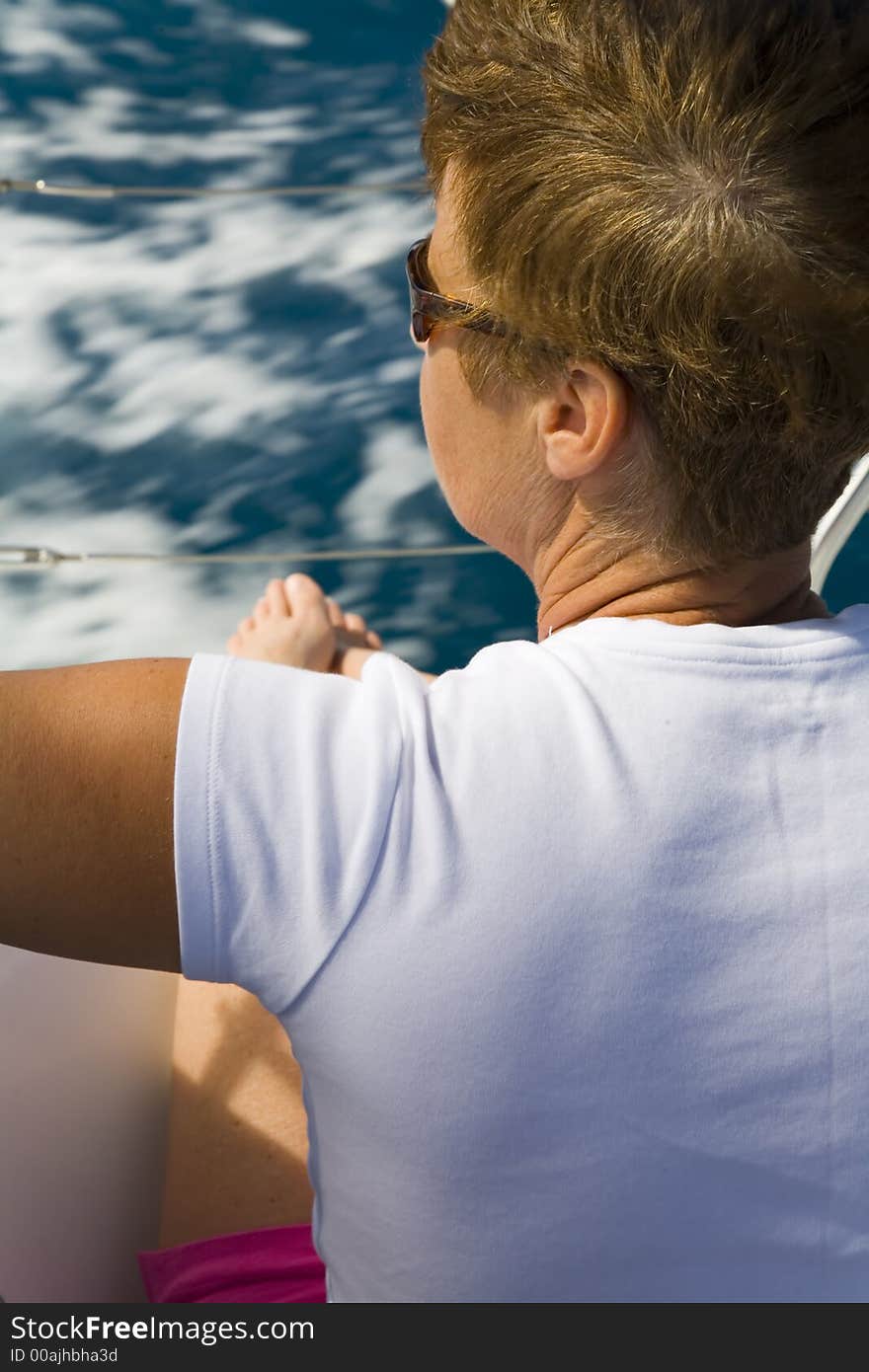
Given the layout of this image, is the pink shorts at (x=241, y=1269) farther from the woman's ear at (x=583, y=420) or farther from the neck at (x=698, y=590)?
the woman's ear at (x=583, y=420)

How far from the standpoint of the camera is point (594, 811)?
2.73 ft

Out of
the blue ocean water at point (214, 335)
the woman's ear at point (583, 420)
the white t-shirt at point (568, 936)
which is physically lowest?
the blue ocean water at point (214, 335)

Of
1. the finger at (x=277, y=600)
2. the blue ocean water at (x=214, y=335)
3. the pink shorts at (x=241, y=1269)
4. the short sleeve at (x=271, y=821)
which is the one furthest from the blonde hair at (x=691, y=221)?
the blue ocean water at (x=214, y=335)

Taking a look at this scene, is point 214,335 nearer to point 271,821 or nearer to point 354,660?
point 354,660

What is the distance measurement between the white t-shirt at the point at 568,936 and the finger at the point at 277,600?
120 cm

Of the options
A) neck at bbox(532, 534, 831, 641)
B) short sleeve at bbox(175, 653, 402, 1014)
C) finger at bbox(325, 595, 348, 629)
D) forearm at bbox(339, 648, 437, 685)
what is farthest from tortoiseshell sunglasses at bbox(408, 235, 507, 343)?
finger at bbox(325, 595, 348, 629)

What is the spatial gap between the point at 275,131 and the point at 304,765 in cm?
289

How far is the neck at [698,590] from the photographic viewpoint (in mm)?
1028

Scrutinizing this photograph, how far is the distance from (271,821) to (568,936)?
19 cm

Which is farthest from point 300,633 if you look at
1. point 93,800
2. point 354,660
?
point 93,800

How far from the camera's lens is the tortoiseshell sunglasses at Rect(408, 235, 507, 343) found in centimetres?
105

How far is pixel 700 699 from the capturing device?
879 millimetres

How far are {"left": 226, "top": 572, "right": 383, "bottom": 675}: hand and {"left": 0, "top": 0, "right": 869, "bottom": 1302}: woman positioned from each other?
1070mm

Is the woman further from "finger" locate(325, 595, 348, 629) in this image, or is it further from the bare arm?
"finger" locate(325, 595, 348, 629)
